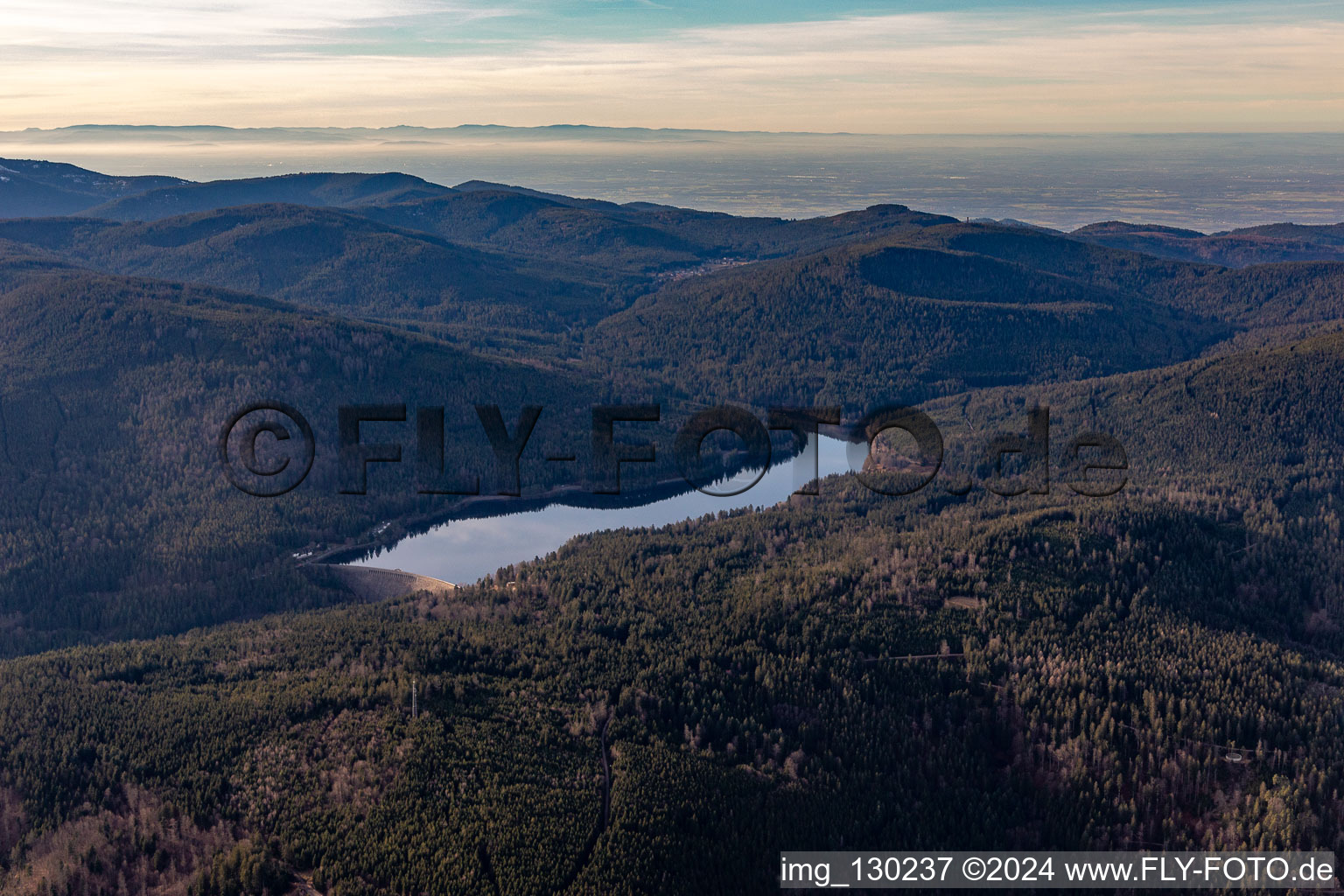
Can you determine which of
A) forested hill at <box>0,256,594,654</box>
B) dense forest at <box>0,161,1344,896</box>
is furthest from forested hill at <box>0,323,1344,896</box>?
forested hill at <box>0,256,594,654</box>

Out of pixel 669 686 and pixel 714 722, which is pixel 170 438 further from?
pixel 714 722

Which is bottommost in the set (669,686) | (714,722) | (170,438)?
(714,722)

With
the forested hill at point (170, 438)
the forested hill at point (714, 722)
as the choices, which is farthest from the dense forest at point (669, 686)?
the forested hill at point (170, 438)

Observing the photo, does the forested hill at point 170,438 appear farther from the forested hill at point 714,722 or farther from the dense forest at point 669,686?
the forested hill at point 714,722

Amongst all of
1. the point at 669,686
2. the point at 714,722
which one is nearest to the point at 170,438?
the point at 669,686

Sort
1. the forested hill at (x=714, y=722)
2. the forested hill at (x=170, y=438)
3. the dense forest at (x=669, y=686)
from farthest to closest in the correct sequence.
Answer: the forested hill at (x=170, y=438) → the dense forest at (x=669, y=686) → the forested hill at (x=714, y=722)

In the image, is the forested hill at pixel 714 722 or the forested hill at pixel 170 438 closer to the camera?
the forested hill at pixel 714 722

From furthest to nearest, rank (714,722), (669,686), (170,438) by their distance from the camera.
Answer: (170,438) < (669,686) < (714,722)

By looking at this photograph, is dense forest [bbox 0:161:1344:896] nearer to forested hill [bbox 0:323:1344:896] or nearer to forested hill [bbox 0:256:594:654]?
forested hill [bbox 0:323:1344:896]

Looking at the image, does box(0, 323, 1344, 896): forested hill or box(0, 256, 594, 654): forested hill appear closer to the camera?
box(0, 323, 1344, 896): forested hill

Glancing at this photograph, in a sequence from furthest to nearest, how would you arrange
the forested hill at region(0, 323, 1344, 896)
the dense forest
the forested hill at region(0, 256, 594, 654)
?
the forested hill at region(0, 256, 594, 654) < the dense forest < the forested hill at region(0, 323, 1344, 896)

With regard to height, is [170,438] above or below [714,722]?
above

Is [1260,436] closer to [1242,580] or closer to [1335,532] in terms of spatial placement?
[1335,532]
